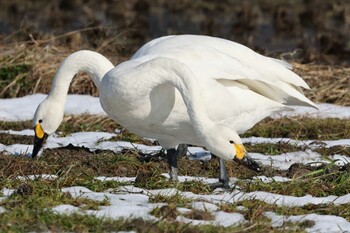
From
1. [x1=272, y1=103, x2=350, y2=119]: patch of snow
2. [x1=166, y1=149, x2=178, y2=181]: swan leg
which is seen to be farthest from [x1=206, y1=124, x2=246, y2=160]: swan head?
[x1=272, y1=103, x2=350, y2=119]: patch of snow

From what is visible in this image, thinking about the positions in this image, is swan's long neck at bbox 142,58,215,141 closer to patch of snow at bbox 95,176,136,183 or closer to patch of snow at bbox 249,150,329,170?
patch of snow at bbox 95,176,136,183

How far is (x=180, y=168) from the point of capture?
7801mm

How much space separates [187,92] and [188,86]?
4cm

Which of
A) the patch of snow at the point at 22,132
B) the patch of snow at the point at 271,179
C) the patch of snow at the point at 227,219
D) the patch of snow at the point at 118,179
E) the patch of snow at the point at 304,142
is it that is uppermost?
the patch of snow at the point at 227,219

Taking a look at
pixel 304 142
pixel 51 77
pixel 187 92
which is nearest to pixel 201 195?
pixel 187 92

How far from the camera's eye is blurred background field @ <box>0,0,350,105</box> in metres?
11.6

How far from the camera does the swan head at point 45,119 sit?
25.6ft

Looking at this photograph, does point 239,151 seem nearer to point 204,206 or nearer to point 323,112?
point 204,206

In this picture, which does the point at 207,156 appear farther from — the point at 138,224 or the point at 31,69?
the point at 31,69

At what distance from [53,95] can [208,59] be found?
1376 mm

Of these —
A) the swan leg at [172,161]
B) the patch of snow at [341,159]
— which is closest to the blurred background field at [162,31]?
the patch of snow at [341,159]

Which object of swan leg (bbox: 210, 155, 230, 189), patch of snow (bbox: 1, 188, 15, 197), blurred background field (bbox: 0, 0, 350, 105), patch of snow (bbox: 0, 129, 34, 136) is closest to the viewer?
patch of snow (bbox: 1, 188, 15, 197)

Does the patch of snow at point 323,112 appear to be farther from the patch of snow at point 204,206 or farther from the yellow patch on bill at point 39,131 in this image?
the patch of snow at point 204,206

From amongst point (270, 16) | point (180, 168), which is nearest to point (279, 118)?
point (180, 168)
